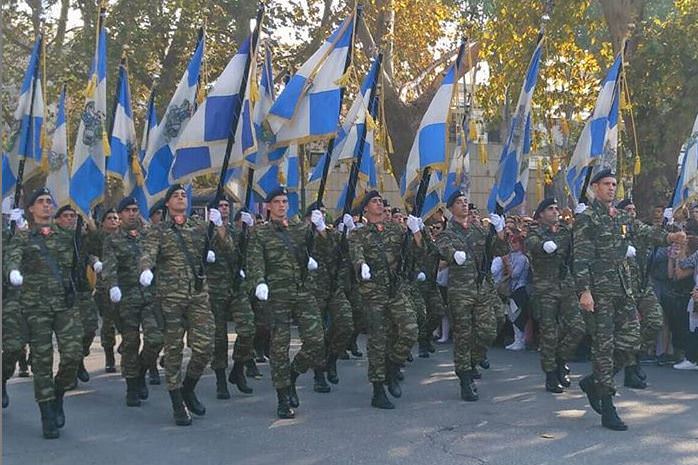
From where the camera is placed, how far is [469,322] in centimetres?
809

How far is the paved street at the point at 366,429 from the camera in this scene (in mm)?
5957

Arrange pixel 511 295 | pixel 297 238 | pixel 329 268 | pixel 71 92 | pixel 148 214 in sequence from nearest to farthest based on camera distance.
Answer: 1. pixel 297 238
2. pixel 329 268
3. pixel 148 214
4. pixel 511 295
5. pixel 71 92

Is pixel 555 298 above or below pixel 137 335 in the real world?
above

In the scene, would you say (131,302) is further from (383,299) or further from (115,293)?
(383,299)

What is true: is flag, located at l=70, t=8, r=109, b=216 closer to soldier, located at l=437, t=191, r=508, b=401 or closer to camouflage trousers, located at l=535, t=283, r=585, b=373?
soldier, located at l=437, t=191, r=508, b=401

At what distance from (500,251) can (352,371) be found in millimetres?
2161

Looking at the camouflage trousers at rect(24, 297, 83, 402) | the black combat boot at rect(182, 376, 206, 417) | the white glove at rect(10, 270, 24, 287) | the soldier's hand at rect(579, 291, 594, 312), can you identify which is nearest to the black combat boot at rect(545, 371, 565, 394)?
the soldier's hand at rect(579, 291, 594, 312)

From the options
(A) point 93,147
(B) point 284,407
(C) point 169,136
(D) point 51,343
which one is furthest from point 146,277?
(C) point 169,136

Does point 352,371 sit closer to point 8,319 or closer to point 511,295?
point 511,295

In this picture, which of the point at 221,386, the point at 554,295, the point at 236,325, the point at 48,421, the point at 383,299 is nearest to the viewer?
the point at 48,421

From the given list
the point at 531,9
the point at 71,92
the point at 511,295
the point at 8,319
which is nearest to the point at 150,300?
the point at 8,319

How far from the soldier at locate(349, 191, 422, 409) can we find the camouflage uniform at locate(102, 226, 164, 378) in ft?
5.79

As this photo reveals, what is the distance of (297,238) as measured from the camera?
25.1 feet

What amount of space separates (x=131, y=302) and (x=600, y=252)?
418cm
